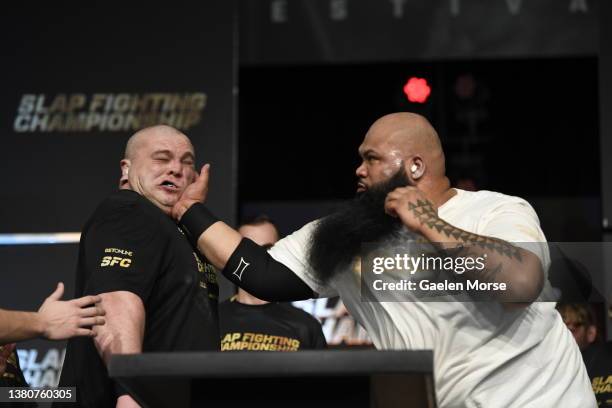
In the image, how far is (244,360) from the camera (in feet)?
6.54

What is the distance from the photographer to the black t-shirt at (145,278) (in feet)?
10.0

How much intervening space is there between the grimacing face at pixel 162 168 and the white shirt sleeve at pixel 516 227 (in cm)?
108

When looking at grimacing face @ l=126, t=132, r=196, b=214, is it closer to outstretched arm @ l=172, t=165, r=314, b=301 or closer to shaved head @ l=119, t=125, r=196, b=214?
shaved head @ l=119, t=125, r=196, b=214

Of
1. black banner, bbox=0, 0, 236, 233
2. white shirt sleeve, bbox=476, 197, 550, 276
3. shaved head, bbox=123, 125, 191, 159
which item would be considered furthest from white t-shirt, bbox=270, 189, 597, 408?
black banner, bbox=0, 0, 236, 233

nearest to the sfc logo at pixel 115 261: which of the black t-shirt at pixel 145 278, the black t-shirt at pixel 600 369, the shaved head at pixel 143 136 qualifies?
the black t-shirt at pixel 145 278

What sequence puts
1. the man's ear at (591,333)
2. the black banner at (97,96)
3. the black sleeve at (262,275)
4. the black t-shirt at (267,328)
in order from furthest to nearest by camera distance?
the black banner at (97,96)
the man's ear at (591,333)
the black t-shirt at (267,328)
the black sleeve at (262,275)

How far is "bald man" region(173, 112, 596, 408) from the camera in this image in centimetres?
258

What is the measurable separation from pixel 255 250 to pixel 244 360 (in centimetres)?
99

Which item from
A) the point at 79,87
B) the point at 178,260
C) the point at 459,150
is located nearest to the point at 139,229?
the point at 178,260

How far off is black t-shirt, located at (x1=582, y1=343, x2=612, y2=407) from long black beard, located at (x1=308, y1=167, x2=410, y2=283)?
2.05 meters

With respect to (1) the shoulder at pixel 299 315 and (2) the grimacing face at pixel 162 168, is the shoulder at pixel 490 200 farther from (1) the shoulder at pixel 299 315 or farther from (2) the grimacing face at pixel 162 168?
(1) the shoulder at pixel 299 315

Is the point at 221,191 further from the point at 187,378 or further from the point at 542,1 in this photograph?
the point at 187,378

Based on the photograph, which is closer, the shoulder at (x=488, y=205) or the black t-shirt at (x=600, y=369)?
the shoulder at (x=488, y=205)

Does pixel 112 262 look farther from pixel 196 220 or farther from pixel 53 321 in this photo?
pixel 53 321
